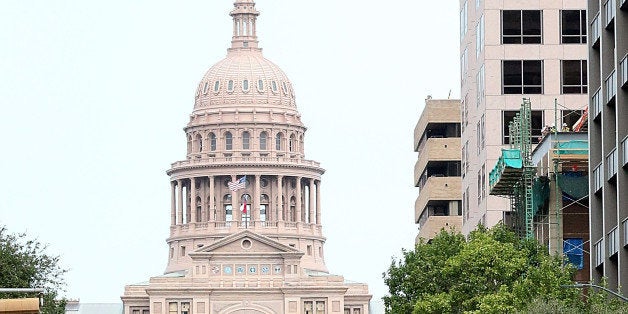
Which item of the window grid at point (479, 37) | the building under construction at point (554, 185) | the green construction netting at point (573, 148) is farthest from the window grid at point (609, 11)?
the window grid at point (479, 37)

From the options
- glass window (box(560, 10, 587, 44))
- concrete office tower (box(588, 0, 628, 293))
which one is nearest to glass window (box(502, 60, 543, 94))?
glass window (box(560, 10, 587, 44))

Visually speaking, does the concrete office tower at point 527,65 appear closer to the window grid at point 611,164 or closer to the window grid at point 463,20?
the window grid at point 463,20

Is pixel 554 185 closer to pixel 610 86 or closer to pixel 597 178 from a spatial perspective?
pixel 597 178

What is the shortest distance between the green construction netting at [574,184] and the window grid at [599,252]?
9.29 m

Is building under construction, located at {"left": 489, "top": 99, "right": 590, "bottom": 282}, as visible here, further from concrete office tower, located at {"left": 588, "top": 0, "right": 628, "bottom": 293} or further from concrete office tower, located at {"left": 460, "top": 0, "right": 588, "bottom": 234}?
concrete office tower, located at {"left": 460, "top": 0, "right": 588, "bottom": 234}

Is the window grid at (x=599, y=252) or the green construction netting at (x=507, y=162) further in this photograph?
the green construction netting at (x=507, y=162)

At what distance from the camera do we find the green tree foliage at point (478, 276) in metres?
96.1

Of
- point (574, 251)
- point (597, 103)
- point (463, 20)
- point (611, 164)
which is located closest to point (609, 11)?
point (597, 103)

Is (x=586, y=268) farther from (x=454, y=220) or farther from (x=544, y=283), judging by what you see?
(x=454, y=220)

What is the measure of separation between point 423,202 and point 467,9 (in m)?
21.1

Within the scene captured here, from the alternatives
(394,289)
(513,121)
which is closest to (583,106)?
(513,121)

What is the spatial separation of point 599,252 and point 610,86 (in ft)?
24.4

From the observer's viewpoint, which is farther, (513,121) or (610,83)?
(513,121)

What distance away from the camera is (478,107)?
128250 millimetres
